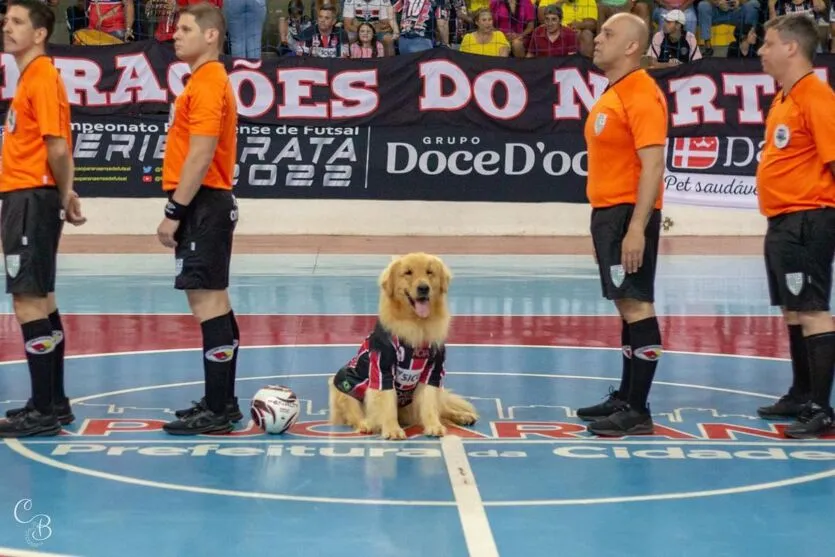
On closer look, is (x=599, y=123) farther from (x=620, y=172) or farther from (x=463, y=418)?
(x=463, y=418)

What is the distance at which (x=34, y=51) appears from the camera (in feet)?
21.6

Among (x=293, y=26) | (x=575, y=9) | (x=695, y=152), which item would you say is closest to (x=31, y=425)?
(x=293, y=26)

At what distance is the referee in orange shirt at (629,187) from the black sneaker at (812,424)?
2.46 ft

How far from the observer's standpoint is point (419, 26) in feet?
60.6

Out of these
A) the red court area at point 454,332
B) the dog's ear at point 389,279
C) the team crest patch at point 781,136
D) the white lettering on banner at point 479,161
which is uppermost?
the white lettering on banner at point 479,161

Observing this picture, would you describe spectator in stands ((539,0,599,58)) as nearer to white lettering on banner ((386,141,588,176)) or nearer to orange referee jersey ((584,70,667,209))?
white lettering on banner ((386,141,588,176))

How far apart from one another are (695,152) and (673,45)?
1.63 m

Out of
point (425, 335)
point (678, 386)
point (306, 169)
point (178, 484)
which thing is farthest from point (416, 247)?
point (178, 484)

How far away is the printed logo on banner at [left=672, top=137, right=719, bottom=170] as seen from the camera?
18.0 m

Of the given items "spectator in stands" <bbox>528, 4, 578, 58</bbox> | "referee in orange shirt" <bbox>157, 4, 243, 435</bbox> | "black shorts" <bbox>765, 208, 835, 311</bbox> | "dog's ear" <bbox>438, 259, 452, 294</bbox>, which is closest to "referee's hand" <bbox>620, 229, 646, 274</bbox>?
"black shorts" <bbox>765, 208, 835, 311</bbox>

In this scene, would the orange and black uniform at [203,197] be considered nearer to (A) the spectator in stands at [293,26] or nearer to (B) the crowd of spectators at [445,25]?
(B) the crowd of spectators at [445,25]

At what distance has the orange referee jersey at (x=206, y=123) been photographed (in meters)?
6.44

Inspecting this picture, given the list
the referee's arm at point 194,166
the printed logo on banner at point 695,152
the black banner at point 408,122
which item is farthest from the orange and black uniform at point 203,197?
the printed logo on banner at point 695,152

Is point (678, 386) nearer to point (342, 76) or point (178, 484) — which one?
point (178, 484)
